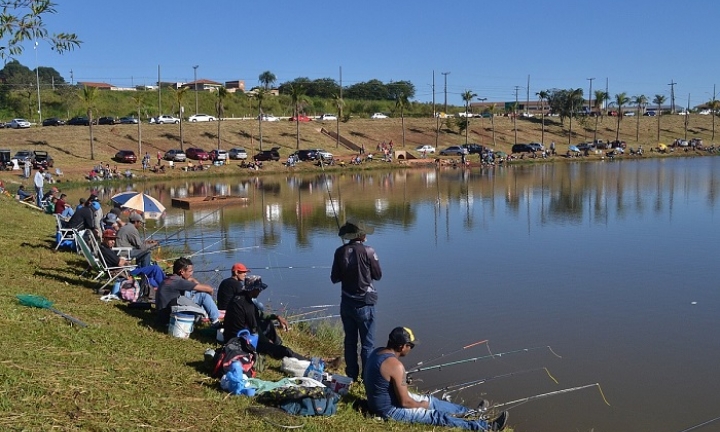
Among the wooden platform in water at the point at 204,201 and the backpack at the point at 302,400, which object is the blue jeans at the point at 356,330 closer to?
the backpack at the point at 302,400

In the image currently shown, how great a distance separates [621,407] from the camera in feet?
29.9

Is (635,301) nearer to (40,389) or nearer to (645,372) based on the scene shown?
(645,372)

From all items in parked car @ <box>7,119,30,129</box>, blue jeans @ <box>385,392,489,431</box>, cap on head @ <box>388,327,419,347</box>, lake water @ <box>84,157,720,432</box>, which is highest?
parked car @ <box>7,119,30,129</box>

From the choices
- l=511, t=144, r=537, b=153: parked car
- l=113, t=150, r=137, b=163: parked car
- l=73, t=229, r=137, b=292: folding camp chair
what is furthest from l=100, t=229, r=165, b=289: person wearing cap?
l=511, t=144, r=537, b=153: parked car

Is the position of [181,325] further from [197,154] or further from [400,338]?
[197,154]

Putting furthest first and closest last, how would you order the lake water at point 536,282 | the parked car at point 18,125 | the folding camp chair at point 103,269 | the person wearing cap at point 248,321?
the parked car at point 18,125
the folding camp chair at point 103,269
the lake water at point 536,282
the person wearing cap at point 248,321

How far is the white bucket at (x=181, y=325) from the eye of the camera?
909cm

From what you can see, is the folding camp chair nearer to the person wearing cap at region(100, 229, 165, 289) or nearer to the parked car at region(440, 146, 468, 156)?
the person wearing cap at region(100, 229, 165, 289)

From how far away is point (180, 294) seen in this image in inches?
384

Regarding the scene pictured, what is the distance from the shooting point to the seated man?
31.6ft

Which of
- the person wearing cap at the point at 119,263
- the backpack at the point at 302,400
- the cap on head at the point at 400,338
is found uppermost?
the cap on head at the point at 400,338

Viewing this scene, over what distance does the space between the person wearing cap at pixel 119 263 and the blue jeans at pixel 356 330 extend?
114 inches

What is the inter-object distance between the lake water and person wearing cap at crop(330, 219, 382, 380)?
1718mm

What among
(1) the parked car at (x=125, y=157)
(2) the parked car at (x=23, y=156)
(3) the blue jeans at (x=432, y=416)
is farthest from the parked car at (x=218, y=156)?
(3) the blue jeans at (x=432, y=416)
